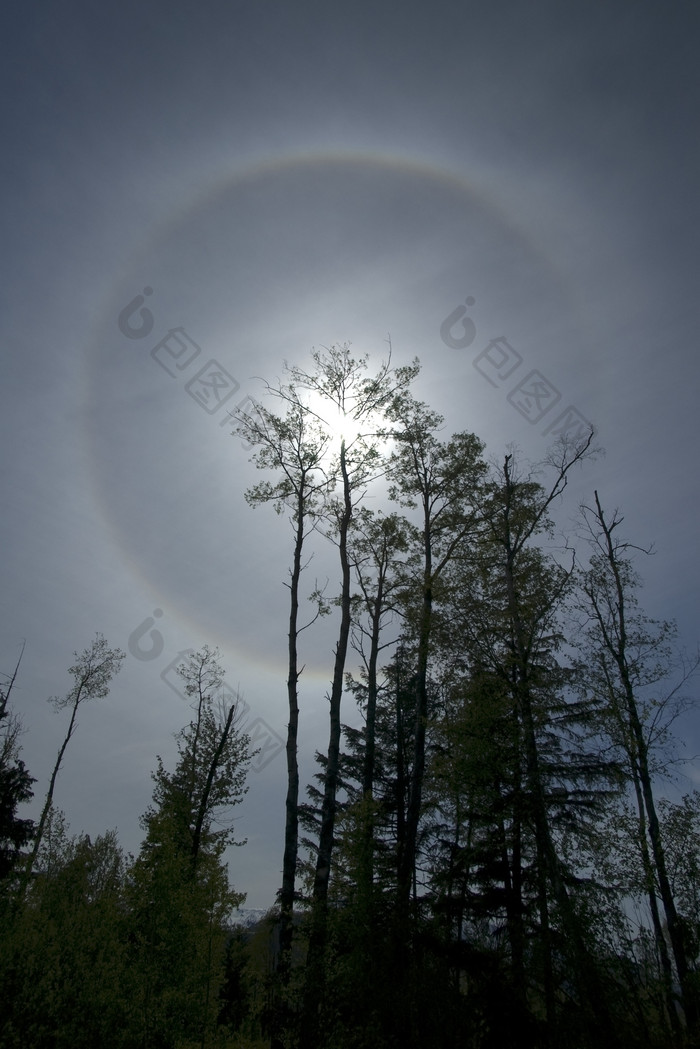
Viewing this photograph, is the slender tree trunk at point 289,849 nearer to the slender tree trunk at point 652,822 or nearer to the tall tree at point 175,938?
the tall tree at point 175,938

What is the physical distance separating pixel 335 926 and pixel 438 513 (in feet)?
33.5

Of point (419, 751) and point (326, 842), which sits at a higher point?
point (419, 751)

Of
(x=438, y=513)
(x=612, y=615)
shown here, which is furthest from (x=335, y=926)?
(x=612, y=615)

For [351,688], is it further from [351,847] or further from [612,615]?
[612,615]

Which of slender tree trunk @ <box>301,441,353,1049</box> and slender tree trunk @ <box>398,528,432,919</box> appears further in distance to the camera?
slender tree trunk @ <box>398,528,432,919</box>

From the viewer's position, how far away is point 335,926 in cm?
1115

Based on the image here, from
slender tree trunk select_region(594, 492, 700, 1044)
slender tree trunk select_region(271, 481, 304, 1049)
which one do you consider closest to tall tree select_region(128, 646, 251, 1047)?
slender tree trunk select_region(271, 481, 304, 1049)

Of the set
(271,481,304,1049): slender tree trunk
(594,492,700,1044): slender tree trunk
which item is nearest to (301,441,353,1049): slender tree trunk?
(271,481,304,1049): slender tree trunk

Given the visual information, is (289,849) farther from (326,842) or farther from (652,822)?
(652,822)

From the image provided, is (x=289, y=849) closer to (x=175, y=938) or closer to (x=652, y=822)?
(x=175, y=938)

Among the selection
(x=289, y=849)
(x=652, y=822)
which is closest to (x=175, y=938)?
(x=289, y=849)

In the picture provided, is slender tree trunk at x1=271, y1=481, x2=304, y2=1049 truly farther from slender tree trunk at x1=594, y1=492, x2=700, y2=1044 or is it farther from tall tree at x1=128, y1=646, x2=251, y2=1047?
slender tree trunk at x1=594, y1=492, x2=700, y2=1044

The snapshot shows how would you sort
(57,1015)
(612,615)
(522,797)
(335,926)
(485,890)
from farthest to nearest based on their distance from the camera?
(612,615), (485,890), (522,797), (335,926), (57,1015)

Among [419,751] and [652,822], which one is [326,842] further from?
[652,822]
